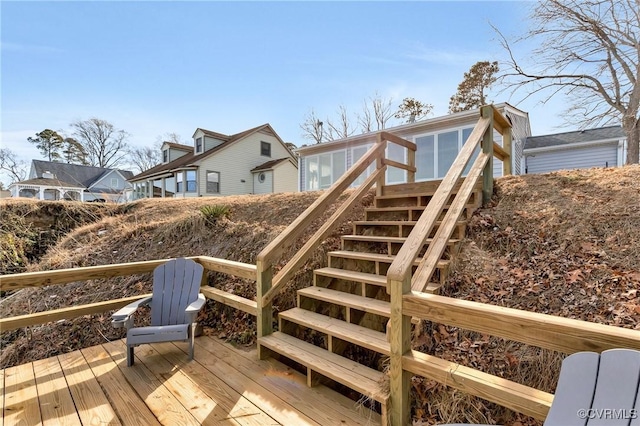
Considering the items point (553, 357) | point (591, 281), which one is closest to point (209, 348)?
point (553, 357)

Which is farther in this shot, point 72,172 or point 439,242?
point 72,172

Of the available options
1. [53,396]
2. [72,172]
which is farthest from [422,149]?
[72,172]

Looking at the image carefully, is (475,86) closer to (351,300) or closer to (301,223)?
(301,223)

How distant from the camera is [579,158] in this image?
11.1m

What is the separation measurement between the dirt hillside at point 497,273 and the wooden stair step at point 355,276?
459 mm

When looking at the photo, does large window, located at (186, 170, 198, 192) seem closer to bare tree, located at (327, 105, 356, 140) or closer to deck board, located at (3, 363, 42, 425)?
bare tree, located at (327, 105, 356, 140)

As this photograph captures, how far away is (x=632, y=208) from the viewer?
121 inches

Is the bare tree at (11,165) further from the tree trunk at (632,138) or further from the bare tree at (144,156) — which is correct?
the tree trunk at (632,138)

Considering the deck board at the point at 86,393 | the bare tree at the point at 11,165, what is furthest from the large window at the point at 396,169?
the bare tree at the point at 11,165

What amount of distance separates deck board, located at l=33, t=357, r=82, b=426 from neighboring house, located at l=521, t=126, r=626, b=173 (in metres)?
14.1

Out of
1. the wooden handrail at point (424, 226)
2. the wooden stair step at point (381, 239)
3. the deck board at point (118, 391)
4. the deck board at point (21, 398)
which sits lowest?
the deck board at point (21, 398)

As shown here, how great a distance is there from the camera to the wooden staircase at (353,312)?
7.40 ft

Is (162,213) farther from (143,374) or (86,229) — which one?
(143,374)

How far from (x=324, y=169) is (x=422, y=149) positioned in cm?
434
